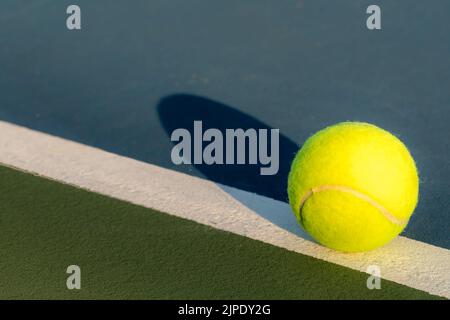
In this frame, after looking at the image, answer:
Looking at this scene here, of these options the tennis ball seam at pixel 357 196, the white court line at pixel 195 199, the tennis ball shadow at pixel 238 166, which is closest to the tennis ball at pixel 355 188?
the tennis ball seam at pixel 357 196

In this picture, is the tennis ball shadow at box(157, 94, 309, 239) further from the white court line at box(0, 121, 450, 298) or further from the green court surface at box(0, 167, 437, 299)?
the green court surface at box(0, 167, 437, 299)

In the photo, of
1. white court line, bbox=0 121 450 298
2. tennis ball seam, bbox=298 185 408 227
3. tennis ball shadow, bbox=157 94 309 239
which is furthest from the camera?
tennis ball shadow, bbox=157 94 309 239

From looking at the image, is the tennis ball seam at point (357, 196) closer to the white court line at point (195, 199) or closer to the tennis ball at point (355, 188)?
the tennis ball at point (355, 188)

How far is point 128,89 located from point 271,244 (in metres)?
2.72

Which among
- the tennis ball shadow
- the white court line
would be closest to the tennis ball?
the white court line

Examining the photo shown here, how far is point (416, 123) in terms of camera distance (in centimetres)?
602

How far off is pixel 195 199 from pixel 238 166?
1.89 ft

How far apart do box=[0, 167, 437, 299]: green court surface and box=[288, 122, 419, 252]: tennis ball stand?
0.26 meters

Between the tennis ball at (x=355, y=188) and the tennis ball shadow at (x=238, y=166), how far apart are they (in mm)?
465

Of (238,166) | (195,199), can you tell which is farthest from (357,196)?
(238,166)

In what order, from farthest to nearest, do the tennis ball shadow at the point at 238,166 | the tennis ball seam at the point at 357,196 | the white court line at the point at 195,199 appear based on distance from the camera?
the tennis ball shadow at the point at 238,166
the white court line at the point at 195,199
the tennis ball seam at the point at 357,196

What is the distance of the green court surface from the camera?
14.1 ft

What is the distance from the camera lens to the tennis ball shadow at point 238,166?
16.9 ft

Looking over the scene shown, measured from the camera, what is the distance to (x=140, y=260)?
460 centimetres
